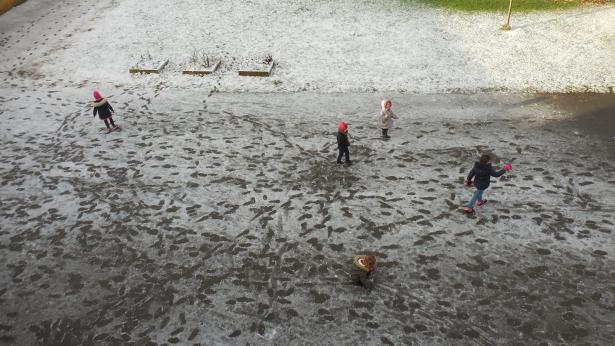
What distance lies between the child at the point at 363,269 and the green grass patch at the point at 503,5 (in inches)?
798

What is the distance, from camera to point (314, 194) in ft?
33.8

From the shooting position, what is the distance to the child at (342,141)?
34.5 ft

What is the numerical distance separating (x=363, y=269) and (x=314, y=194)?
3394 millimetres

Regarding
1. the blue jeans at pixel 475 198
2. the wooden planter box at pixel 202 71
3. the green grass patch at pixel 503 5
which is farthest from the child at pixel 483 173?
the green grass patch at pixel 503 5

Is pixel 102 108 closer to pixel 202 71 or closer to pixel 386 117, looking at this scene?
pixel 202 71

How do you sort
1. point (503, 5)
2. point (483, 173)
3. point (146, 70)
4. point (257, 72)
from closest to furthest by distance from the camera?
1. point (483, 173)
2. point (257, 72)
3. point (146, 70)
4. point (503, 5)

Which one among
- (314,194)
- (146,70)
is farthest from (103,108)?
(314,194)

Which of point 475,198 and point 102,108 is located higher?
point 102,108

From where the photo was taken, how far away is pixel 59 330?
714 cm

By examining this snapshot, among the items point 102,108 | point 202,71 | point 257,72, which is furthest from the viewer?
point 202,71

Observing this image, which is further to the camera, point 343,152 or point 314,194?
point 343,152

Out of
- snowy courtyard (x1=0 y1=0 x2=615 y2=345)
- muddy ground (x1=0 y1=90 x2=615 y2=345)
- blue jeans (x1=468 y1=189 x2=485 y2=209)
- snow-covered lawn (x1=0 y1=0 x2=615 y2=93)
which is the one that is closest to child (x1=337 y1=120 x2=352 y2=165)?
snowy courtyard (x1=0 y1=0 x2=615 y2=345)

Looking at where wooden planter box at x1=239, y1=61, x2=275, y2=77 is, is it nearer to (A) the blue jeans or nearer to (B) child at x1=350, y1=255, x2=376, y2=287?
(A) the blue jeans

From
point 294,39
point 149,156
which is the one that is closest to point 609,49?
point 294,39
